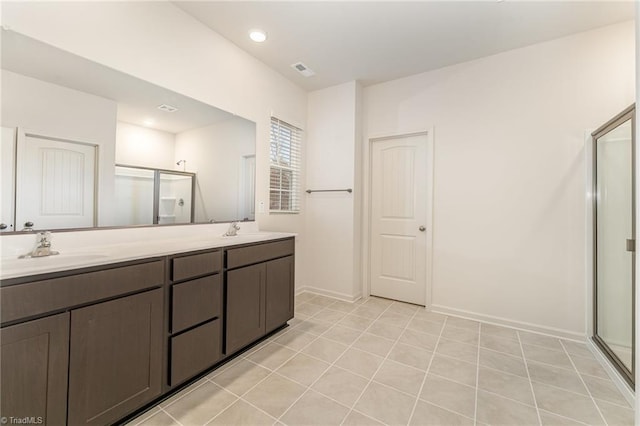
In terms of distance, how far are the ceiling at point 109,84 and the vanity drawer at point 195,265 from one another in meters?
1.06

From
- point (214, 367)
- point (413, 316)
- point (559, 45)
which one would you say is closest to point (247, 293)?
point (214, 367)

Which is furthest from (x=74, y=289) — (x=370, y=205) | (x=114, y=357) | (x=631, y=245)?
(x=631, y=245)

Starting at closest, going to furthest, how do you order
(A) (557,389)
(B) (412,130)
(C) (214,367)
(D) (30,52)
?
(D) (30,52) → (A) (557,389) → (C) (214,367) → (B) (412,130)

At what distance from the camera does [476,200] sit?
2869 millimetres

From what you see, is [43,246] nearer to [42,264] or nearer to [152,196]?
[42,264]

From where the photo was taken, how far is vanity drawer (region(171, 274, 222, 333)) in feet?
5.37

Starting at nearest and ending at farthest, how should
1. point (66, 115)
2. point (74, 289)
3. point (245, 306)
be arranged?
point (74, 289)
point (66, 115)
point (245, 306)

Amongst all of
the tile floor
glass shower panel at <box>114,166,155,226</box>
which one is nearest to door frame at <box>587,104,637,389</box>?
the tile floor

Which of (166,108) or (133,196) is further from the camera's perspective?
(166,108)

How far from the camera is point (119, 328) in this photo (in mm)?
1381

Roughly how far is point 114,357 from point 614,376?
10.1ft

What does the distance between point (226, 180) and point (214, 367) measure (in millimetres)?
1542

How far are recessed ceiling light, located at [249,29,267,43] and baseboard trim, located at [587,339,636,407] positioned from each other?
367cm

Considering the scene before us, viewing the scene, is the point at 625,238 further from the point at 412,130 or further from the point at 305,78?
the point at 305,78
